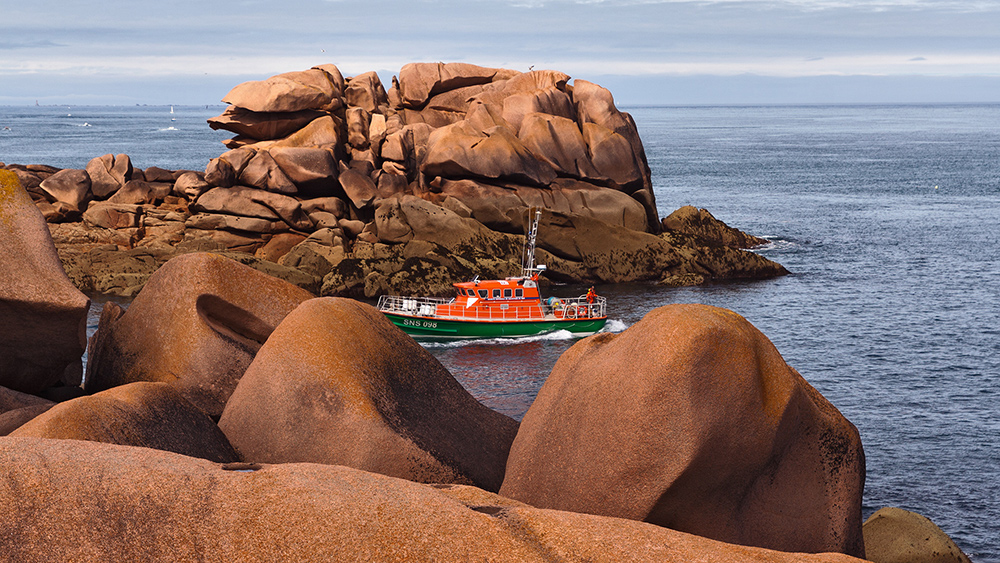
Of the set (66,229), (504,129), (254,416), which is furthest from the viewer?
(504,129)

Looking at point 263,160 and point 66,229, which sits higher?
point 263,160

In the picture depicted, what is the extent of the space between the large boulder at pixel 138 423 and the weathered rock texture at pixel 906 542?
982cm

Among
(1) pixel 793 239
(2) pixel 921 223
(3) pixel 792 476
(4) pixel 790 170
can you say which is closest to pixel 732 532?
(3) pixel 792 476

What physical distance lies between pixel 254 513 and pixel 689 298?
37582 millimetres

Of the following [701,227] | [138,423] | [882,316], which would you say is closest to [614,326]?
[882,316]

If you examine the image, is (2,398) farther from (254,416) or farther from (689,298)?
(689,298)

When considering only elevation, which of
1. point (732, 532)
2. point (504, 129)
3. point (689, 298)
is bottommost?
point (689, 298)

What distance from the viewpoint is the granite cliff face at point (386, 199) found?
41969 mm

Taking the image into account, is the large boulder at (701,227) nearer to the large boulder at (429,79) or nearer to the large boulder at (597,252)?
the large boulder at (597,252)

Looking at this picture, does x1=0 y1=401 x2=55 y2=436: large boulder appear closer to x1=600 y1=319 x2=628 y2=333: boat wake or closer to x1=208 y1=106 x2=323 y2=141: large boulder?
x1=600 y1=319 x2=628 y2=333: boat wake

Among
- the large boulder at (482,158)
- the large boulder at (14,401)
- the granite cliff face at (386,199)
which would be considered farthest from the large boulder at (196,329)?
the large boulder at (482,158)

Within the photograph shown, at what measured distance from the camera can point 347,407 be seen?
10.5m

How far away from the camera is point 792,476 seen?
9.94m

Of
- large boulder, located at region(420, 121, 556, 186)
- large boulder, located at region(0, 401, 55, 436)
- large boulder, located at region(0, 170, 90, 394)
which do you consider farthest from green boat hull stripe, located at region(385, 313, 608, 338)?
large boulder, located at region(0, 401, 55, 436)
